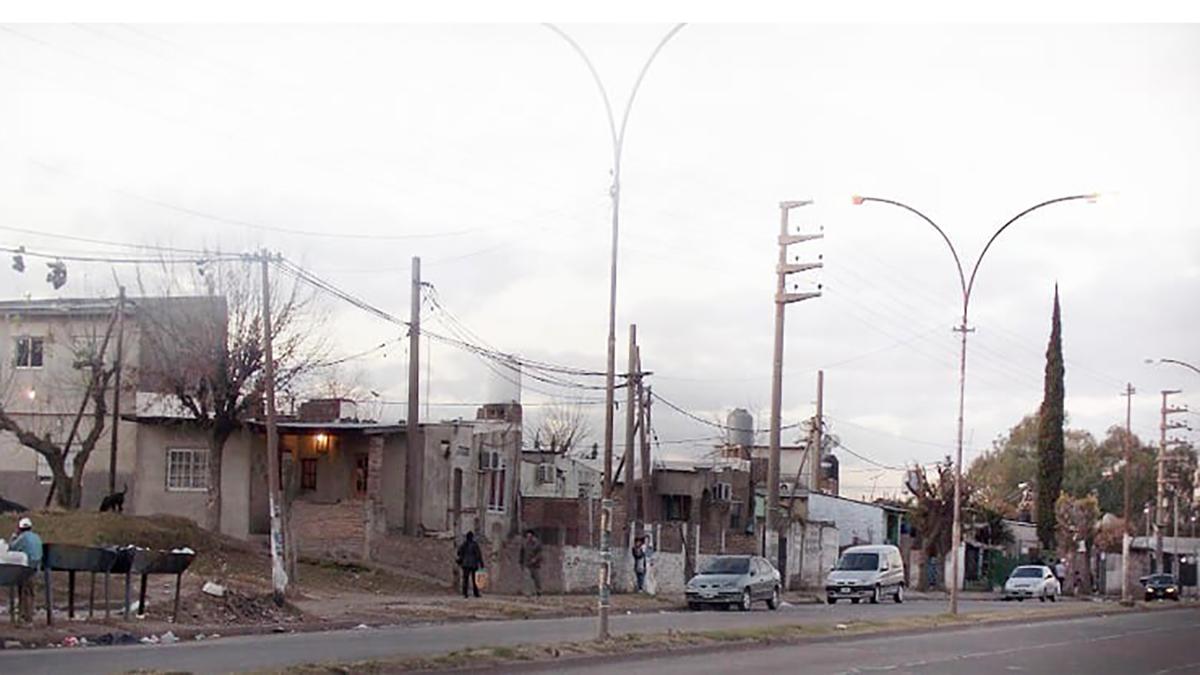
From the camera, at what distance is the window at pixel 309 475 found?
171 ft

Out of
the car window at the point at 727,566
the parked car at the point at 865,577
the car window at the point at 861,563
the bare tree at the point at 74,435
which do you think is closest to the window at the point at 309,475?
the bare tree at the point at 74,435

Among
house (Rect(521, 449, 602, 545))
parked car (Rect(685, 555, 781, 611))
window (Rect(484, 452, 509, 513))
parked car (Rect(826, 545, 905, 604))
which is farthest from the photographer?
house (Rect(521, 449, 602, 545))

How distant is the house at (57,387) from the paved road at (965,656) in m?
27.4

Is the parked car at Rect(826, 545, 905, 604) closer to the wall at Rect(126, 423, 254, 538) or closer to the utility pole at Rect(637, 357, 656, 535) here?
the utility pole at Rect(637, 357, 656, 535)

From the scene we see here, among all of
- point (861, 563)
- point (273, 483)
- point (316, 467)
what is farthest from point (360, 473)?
point (273, 483)

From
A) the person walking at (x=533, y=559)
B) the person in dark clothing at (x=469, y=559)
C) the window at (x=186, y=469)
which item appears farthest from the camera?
the window at (x=186, y=469)

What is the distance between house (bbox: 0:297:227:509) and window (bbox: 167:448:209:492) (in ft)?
4.14

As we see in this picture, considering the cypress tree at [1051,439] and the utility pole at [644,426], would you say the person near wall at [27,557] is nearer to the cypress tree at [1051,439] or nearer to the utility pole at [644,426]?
the utility pole at [644,426]

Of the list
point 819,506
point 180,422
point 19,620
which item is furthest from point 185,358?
point 819,506

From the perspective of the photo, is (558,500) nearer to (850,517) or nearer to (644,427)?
(644,427)

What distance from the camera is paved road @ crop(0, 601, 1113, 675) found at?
20.1 meters

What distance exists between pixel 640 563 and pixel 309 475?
1173cm

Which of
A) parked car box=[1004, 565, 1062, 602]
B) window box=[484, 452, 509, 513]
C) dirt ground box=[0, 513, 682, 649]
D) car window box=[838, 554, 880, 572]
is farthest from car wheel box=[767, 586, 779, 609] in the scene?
parked car box=[1004, 565, 1062, 602]

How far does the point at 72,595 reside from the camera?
2598cm
